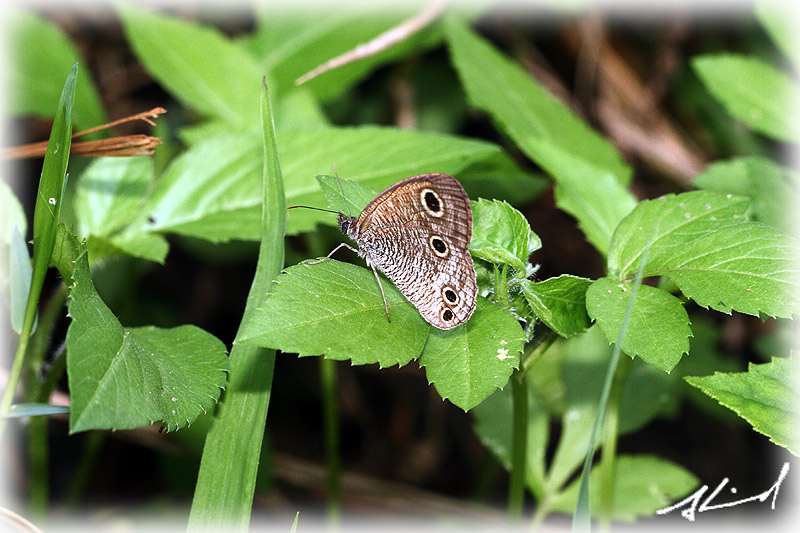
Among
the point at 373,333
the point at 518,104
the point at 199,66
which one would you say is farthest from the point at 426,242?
the point at 199,66

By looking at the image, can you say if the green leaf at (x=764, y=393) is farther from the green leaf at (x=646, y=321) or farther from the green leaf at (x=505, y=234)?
the green leaf at (x=505, y=234)


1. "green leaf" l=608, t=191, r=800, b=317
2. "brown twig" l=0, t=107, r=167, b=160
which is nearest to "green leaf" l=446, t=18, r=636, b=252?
"green leaf" l=608, t=191, r=800, b=317

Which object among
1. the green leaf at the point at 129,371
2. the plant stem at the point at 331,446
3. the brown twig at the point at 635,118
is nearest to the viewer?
the green leaf at the point at 129,371

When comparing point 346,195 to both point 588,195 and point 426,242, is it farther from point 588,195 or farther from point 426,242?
point 588,195

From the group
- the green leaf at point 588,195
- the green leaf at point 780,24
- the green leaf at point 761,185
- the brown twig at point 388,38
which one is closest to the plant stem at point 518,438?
the green leaf at point 588,195

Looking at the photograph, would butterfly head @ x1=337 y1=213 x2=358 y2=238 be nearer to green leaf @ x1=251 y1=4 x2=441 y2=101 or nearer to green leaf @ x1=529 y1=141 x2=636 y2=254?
green leaf @ x1=529 y1=141 x2=636 y2=254

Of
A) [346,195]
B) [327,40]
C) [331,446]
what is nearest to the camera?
[346,195]

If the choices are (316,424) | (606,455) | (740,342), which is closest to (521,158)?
(740,342)
